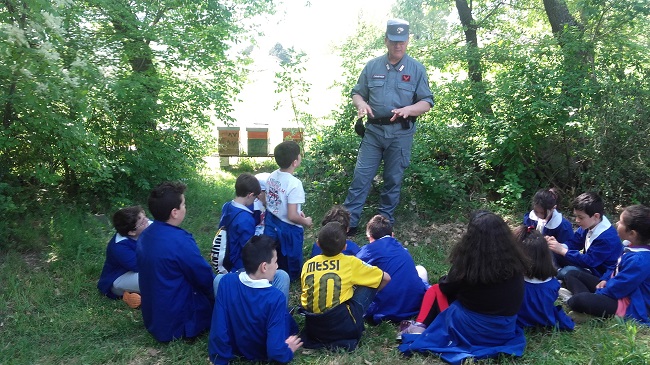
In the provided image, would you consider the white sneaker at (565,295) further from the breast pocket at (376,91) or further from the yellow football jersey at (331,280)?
the breast pocket at (376,91)

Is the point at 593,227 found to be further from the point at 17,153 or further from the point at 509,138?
the point at 17,153

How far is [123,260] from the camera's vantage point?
14.4 feet

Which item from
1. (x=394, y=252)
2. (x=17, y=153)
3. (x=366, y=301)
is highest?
(x=17, y=153)

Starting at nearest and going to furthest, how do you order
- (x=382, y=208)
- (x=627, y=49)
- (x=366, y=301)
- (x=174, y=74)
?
(x=366, y=301) < (x=382, y=208) < (x=627, y=49) < (x=174, y=74)

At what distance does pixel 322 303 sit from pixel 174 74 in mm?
4763

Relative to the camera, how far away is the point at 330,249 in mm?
3539

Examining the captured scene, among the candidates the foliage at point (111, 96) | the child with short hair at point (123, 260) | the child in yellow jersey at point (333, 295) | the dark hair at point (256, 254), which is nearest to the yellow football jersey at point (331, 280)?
the child in yellow jersey at point (333, 295)

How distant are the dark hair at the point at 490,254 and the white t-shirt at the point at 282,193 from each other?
170 centimetres

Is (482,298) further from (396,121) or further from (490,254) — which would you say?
(396,121)

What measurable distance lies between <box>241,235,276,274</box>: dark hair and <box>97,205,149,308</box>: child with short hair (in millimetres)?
1595

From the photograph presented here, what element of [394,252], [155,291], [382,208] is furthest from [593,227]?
[155,291]

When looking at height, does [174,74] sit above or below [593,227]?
above

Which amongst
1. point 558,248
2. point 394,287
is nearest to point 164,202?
point 394,287

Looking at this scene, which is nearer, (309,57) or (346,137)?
(346,137)
